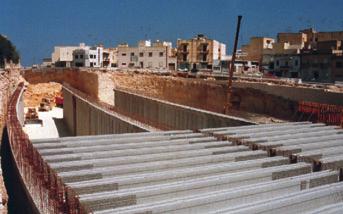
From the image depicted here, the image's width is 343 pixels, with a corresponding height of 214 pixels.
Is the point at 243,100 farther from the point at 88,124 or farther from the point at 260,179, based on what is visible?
the point at 260,179

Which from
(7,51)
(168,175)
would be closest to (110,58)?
(7,51)

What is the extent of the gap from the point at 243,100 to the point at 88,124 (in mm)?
12136

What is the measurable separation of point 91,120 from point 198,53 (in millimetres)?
55436

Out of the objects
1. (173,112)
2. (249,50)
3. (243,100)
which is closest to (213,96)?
(243,100)

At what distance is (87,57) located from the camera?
86875mm

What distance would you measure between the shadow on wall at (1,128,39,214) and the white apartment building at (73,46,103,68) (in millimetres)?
73062

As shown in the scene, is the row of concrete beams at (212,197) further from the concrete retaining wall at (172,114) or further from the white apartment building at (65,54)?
the white apartment building at (65,54)

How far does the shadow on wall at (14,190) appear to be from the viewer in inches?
338

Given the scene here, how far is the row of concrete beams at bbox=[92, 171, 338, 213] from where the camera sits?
5934mm

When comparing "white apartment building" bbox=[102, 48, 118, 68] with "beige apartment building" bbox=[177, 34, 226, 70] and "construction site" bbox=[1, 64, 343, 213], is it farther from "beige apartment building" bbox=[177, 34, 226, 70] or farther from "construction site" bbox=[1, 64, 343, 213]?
"construction site" bbox=[1, 64, 343, 213]

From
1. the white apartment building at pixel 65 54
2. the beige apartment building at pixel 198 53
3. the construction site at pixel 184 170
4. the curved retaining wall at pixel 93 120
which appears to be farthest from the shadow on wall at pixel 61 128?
the white apartment building at pixel 65 54

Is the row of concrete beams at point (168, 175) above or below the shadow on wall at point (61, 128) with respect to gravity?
above

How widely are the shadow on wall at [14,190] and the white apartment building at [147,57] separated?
6541cm

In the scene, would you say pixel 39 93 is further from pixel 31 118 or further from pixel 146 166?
pixel 146 166
